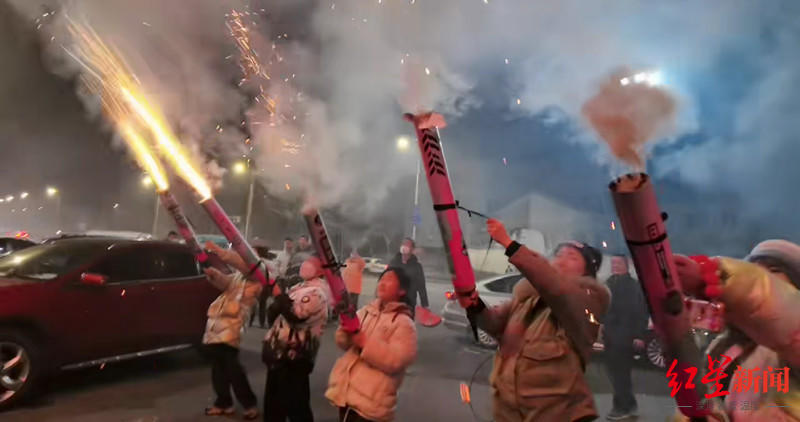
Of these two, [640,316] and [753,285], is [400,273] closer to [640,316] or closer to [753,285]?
[753,285]

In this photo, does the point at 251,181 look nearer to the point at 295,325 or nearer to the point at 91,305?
the point at 91,305

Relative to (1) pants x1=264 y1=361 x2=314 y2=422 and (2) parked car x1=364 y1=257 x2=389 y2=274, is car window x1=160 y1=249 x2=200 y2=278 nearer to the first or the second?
(1) pants x1=264 y1=361 x2=314 y2=422

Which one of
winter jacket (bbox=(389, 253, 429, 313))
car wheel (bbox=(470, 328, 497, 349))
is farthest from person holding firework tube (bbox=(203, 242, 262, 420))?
car wheel (bbox=(470, 328, 497, 349))

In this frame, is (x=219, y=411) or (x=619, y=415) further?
(x=619, y=415)

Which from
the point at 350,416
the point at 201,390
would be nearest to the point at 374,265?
the point at 201,390

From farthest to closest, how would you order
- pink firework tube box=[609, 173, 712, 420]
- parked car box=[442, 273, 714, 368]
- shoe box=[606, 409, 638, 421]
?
parked car box=[442, 273, 714, 368] → shoe box=[606, 409, 638, 421] → pink firework tube box=[609, 173, 712, 420]

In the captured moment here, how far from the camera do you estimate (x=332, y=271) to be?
338 cm

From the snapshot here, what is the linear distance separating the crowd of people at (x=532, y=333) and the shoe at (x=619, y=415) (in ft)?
9.48

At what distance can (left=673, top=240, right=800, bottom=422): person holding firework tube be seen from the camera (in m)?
1.69

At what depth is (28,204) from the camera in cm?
2202

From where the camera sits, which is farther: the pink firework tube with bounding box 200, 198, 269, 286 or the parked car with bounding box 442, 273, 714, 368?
the parked car with bounding box 442, 273, 714, 368

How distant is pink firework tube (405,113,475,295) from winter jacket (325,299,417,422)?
485mm

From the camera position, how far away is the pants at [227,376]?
443cm

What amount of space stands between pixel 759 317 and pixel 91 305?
18.7 feet
